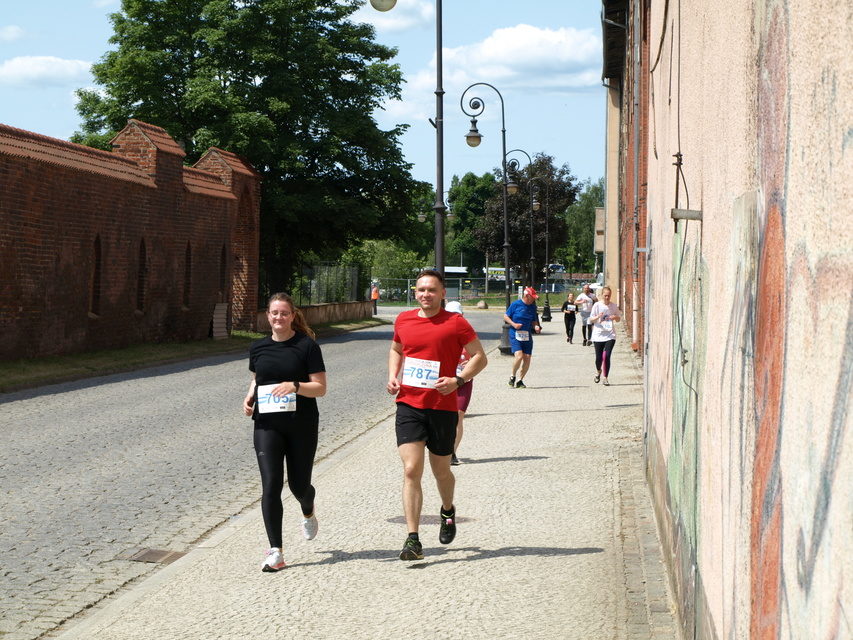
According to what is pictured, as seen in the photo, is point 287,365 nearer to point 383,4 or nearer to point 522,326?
point 383,4

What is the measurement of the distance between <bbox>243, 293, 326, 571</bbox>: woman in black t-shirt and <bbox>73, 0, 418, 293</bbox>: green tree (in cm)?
3077

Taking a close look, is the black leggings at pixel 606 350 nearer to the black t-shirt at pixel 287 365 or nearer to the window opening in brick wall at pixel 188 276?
the black t-shirt at pixel 287 365

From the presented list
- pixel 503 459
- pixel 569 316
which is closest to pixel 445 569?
pixel 503 459

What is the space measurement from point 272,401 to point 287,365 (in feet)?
0.79

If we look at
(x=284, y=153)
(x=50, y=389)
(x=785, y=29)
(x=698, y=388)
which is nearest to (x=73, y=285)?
(x=50, y=389)

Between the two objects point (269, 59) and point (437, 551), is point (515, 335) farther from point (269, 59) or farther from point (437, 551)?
point (269, 59)

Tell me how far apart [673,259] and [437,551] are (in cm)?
237

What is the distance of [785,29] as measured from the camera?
2520 mm

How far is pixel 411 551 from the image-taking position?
6.61 meters

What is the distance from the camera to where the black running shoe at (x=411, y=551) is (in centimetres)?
660

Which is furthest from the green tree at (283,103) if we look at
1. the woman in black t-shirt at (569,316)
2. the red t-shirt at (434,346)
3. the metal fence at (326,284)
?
the red t-shirt at (434,346)

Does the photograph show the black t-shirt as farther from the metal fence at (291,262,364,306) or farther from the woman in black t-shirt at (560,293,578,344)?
the metal fence at (291,262,364,306)

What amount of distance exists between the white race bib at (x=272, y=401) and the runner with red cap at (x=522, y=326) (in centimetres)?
1041

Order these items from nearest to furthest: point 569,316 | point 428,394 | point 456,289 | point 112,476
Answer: point 428,394 → point 112,476 → point 569,316 → point 456,289
